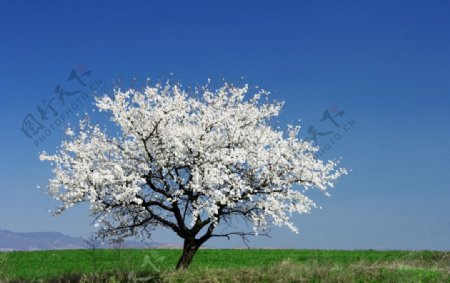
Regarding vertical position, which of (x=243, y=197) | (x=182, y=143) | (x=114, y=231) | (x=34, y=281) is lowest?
(x=34, y=281)

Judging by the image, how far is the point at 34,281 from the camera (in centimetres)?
1636

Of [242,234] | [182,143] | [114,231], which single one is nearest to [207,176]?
[182,143]

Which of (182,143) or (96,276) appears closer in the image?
(96,276)

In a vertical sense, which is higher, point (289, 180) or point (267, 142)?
point (267, 142)

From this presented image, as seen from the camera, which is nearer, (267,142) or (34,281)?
(34,281)

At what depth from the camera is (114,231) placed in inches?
929

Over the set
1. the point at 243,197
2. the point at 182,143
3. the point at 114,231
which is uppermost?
the point at 182,143

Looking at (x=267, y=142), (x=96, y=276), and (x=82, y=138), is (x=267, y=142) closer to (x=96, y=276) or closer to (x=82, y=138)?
(x=82, y=138)

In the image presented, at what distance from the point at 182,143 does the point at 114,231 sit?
4.86 metres

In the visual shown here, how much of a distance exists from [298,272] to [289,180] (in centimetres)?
776

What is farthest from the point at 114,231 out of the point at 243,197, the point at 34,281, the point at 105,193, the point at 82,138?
the point at 34,281

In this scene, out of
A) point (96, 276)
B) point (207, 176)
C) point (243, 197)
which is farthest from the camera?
point (243, 197)

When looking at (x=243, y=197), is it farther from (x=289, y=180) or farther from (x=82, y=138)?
(x=82, y=138)

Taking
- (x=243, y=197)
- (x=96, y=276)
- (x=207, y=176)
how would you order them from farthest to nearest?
(x=243, y=197)
(x=207, y=176)
(x=96, y=276)
